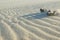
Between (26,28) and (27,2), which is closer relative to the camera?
(26,28)

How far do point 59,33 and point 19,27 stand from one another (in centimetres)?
90

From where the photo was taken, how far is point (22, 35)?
2801 millimetres

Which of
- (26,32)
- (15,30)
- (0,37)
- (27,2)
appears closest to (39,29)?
(26,32)

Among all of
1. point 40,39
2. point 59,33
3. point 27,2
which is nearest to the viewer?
point 40,39

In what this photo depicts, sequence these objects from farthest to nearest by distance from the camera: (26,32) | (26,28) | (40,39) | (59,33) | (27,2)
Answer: (27,2) → (26,28) → (26,32) → (59,33) → (40,39)

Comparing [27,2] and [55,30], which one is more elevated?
[55,30]

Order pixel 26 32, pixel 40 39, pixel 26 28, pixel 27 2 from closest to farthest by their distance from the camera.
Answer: pixel 40 39, pixel 26 32, pixel 26 28, pixel 27 2

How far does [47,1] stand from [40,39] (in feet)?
17.0

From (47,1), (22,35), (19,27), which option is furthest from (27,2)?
(22,35)

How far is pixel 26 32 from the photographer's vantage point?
295cm

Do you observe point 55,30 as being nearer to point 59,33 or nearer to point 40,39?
point 59,33

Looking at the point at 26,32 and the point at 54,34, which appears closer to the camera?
the point at 54,34

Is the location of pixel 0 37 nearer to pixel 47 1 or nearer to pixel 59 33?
pixel 59 33

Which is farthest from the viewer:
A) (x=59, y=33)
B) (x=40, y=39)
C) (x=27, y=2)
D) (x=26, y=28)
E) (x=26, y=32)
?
(x=27, y=2)
